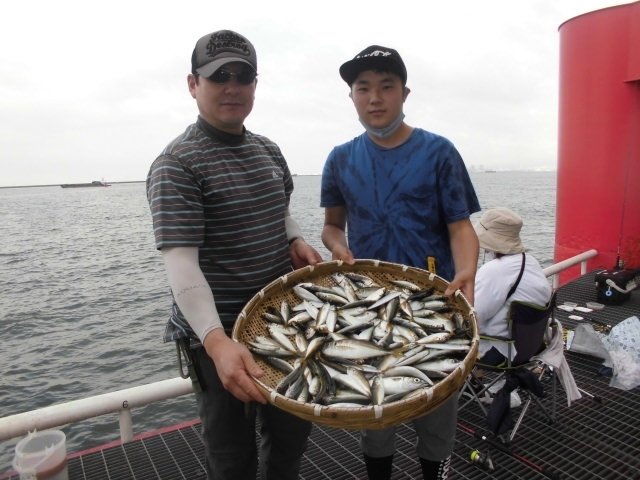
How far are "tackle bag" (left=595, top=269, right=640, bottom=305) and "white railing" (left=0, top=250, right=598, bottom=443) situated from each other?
6.92 metres

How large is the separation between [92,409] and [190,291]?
83.1 inches

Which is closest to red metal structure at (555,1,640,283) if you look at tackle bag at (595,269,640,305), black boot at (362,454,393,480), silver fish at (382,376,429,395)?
tackle bag at (595,269,640,305)

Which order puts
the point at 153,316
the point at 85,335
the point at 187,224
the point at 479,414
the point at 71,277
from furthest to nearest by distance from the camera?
the point at 71,277 < the point at 153,316 < the point at 85,335 < the point at 479,414 < the point at 187,224

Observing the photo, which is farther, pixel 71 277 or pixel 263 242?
pixel 71 277

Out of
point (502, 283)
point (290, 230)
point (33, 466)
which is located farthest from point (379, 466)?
point (33, 466)

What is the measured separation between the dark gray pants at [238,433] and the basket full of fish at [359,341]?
1.01ft

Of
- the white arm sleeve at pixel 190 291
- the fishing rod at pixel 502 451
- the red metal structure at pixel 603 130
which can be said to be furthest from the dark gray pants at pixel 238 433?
the red metal structure at pixel 603 130

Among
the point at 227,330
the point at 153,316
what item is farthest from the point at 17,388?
the point at 227,330

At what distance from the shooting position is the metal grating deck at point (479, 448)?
3.88 metres

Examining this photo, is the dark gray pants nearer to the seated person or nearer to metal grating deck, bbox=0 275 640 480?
metal grating deck, bbox=0 275 640 480

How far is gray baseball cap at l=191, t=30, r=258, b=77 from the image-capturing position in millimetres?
2492

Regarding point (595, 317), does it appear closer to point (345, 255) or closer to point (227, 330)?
point (345, 255)

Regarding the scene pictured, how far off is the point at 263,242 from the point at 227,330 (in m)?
0.59

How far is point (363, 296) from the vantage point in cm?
322
